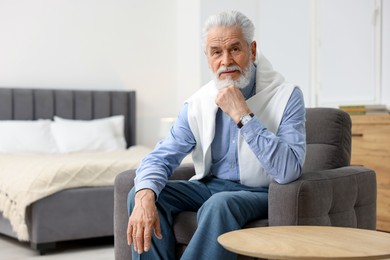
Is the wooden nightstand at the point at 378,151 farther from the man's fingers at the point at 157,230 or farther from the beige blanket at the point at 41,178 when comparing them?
the man's fingers at the point at 157,230

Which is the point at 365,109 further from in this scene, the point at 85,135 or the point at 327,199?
the point at 327,199

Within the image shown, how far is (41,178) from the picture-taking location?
4203 mm

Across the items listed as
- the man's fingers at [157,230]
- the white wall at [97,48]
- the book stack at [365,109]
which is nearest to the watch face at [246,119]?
the man's fingers at [157,230]

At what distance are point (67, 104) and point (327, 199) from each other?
13.6ft

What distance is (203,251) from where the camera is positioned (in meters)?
2.24

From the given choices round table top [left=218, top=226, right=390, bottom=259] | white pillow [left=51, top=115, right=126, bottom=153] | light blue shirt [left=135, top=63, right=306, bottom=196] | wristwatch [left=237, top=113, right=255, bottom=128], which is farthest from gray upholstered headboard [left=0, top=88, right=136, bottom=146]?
round table top [left=218, top=226, right=390, bottom=259]

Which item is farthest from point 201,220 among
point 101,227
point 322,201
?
point 101,227

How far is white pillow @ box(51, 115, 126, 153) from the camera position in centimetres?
573

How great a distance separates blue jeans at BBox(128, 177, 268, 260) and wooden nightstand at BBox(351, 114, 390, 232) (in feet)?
7.50

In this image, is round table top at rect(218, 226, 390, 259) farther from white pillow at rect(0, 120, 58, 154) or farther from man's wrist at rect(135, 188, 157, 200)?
white pillow at rect(0, 120, 58, 154)

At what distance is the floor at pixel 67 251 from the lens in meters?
4.18

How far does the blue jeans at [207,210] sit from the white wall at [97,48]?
3866 mm

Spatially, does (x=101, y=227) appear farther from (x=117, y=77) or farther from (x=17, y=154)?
(x=117, y=77)

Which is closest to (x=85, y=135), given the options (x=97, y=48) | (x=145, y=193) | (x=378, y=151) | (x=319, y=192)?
(x=97, y=48)
